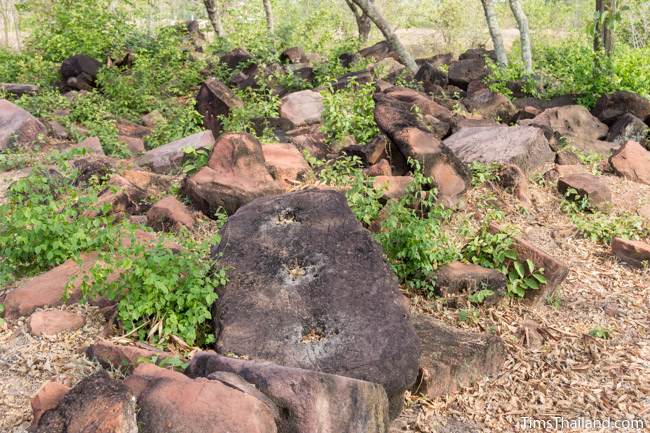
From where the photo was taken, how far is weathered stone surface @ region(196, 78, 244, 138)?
8.70 meters

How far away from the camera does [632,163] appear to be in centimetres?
703

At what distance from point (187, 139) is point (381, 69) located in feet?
13.0

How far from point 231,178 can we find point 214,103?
3.21m

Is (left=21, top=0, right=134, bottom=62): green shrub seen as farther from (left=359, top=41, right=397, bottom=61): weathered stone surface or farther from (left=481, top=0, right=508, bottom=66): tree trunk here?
(left=481, top=0, right=508, bottom=66): tree trunk

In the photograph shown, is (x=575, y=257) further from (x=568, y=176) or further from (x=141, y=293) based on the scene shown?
(x=141, y=293)

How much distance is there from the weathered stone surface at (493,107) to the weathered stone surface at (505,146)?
53.4 inches

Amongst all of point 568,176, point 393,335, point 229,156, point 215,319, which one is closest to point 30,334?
point 215,319

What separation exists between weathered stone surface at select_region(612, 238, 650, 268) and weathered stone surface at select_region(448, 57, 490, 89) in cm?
572

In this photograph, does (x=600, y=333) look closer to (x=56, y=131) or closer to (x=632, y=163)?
(x=632, y=163)

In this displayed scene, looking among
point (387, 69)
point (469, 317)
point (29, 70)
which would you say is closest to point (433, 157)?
point (469, 317)

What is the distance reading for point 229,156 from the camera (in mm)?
6012

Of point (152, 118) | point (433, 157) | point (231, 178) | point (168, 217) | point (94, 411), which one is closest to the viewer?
point (94, 411)

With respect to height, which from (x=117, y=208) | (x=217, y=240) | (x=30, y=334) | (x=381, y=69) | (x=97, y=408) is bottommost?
(x=381, y=69)

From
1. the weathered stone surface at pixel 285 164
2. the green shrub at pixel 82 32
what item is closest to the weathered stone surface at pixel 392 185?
the weathered stone surface at pixel 285 164
